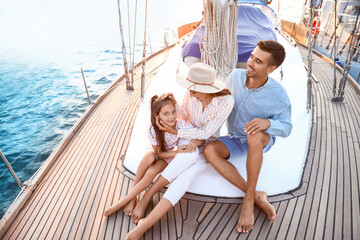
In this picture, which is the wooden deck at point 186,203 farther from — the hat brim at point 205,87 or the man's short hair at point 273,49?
the man's short hair at point 273,49

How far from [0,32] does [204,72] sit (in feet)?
64.1

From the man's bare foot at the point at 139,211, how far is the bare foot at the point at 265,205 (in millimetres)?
777

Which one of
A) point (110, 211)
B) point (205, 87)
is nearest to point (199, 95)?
point (205, 87)

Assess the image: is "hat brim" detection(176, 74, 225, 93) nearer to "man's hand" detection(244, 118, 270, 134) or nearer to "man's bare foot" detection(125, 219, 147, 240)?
"man's hand" detection(244, 118, 270, 134)

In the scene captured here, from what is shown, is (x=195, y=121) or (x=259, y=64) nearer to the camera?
(x=259, y=64)

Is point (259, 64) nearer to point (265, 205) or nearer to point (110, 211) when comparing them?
point (265, 205)

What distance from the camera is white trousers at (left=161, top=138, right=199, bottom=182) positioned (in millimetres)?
1618

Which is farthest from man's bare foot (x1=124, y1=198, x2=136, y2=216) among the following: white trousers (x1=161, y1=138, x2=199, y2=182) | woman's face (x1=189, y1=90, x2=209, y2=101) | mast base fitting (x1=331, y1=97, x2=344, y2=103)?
mast base fitting (x1=331, y1=97, x2=344, y2=103)

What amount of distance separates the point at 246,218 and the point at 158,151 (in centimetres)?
75

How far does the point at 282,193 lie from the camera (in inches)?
71.5

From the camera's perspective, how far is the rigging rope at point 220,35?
6.93ft

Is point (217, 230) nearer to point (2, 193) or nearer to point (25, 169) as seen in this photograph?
point (2, 193)

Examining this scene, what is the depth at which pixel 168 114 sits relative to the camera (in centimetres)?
170

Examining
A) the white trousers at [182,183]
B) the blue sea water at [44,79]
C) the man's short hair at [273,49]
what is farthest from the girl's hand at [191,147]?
the blue sea water at [44,79]
